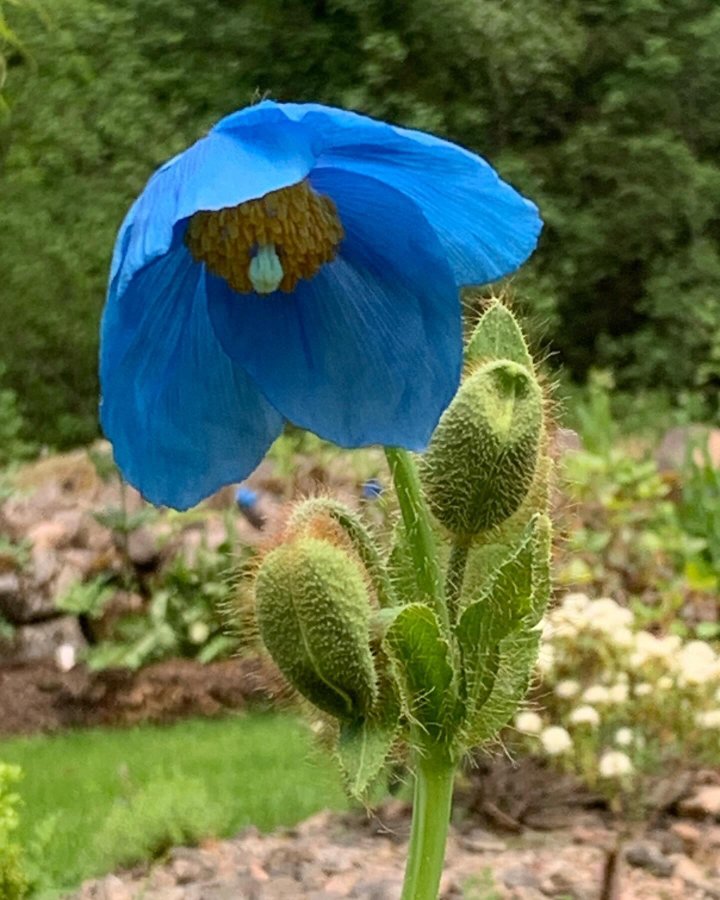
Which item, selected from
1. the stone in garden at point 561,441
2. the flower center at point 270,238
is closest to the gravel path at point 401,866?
the stone in garden at point 561,441

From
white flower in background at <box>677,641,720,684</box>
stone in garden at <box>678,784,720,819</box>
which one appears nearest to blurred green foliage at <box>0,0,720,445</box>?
white flower in background at <box>677,641,720,684</box>

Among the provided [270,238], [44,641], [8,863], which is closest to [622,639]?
[8,863]

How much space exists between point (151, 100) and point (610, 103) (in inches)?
120

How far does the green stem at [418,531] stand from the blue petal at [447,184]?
0.09 meters

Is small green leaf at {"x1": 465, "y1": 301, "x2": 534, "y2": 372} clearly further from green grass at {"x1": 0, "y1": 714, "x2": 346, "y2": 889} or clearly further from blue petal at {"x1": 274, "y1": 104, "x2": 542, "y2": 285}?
green grass at {"x1": 0, "y1": 714, "x2": 346, "y2": 889}

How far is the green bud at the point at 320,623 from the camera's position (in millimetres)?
654

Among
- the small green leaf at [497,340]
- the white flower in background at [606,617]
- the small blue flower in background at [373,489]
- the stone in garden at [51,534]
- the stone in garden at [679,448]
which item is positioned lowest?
the stone in garden at [679,448]

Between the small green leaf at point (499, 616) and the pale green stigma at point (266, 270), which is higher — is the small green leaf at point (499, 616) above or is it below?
below

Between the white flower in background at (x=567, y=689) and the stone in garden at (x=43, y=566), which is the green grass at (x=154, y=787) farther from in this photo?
the stone in garden at (x=43, y=566)

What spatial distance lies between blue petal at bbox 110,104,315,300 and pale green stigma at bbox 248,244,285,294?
7cm

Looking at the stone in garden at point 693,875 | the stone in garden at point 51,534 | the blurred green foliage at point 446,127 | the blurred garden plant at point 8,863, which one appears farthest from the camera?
the blurred green foliage at point 446,127

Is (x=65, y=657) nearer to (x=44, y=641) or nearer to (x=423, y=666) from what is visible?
(x=44, y=641)

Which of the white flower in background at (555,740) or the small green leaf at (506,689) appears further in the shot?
the white flower in background at (555,740)

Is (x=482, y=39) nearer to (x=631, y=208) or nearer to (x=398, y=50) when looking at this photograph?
(x=398, y=50)
